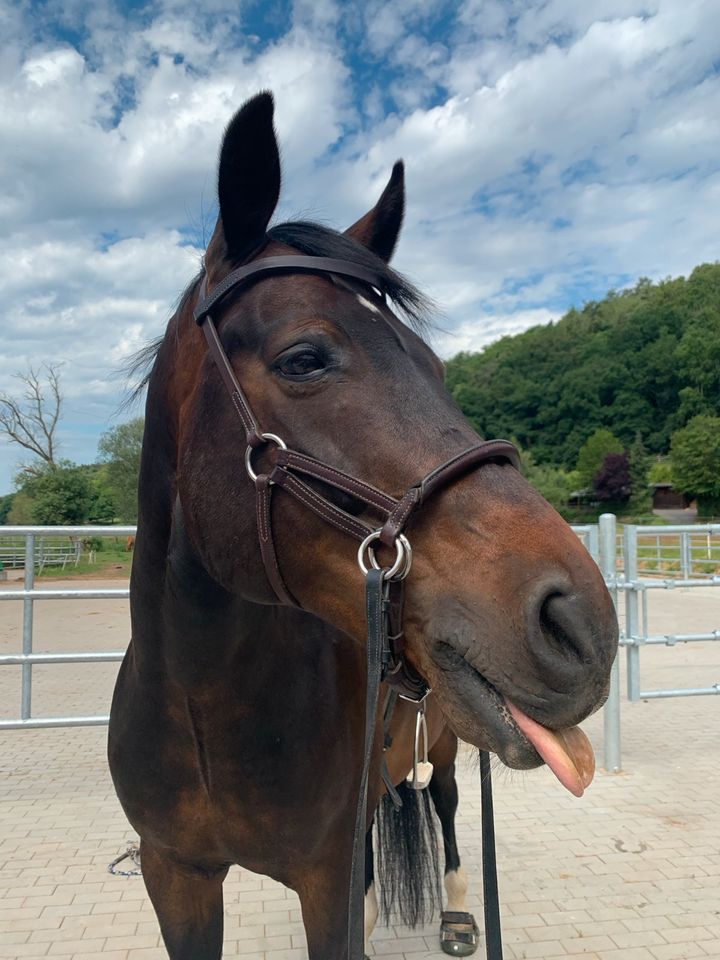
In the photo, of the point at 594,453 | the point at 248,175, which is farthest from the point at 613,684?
the point at 594,453

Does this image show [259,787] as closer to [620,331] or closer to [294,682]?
[294,682]

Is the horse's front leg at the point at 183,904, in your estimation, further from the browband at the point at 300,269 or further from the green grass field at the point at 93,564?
the green grass field at the point at 93,564

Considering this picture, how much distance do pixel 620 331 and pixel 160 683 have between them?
8131 cm

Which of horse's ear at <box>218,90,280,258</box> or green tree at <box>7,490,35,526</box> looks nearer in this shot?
horse's ear at <box>218,90,280,258</box>

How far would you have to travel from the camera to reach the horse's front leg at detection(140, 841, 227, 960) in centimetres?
203

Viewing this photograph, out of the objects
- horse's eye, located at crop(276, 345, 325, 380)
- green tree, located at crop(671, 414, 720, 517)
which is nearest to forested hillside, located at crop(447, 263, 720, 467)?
green tree, located at crop(671, 414, 720, 517)

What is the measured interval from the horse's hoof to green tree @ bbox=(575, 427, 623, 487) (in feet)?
201

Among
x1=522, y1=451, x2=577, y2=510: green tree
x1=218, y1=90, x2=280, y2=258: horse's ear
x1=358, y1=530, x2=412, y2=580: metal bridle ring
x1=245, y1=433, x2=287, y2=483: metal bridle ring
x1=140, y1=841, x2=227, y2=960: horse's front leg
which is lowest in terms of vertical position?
x1=140, y1=841, x2=227, y2=960: horse's front leg

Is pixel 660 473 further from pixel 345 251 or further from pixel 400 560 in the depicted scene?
pixel 400 560

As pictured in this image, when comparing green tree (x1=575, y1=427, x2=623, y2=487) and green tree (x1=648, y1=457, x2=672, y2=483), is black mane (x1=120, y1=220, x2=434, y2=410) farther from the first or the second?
green tree (x1=575, y1=427, x2=623, y2=487)

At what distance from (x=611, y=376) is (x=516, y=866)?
246ft

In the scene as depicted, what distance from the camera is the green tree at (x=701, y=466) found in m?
44.2

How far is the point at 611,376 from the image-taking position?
2852 inches

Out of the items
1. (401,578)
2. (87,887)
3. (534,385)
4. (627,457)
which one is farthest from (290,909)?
(534,385)
